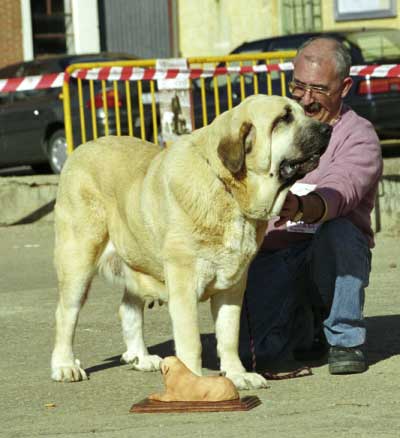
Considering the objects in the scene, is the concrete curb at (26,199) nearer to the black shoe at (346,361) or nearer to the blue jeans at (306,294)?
the blue jeans at (306,294)

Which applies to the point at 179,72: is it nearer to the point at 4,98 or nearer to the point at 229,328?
the point at 4,98

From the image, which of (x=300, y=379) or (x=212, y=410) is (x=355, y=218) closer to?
(x=300, y=379)

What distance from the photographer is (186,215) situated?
5539 millimetres

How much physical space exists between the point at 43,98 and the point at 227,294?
1112 cm

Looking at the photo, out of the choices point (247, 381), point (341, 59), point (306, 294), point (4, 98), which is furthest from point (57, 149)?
point (247, 381)

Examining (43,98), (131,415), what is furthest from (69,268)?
(43,98)

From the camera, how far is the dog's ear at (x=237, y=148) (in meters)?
5.36

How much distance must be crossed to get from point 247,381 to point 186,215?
2.61 ft

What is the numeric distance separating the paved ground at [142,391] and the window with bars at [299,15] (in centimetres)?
1794

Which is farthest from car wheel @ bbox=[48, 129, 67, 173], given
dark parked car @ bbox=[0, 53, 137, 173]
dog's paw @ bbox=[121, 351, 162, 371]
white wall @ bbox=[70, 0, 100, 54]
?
white wall @ bbox=[70, 0, 100, 54]

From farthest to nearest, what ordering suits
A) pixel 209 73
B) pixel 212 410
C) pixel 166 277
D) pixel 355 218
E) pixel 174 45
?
pixel 174 45 < pixel 209 73 < pixel 355 218 < pixel 166 277 < pixel 212 410

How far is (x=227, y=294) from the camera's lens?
5.79 m

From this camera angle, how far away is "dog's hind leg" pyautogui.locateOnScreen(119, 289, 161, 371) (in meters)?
6.38

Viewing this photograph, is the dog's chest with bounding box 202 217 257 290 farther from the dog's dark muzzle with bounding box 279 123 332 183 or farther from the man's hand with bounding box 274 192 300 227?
the dog's dark muzzle with bounding box 279 123 332 183
